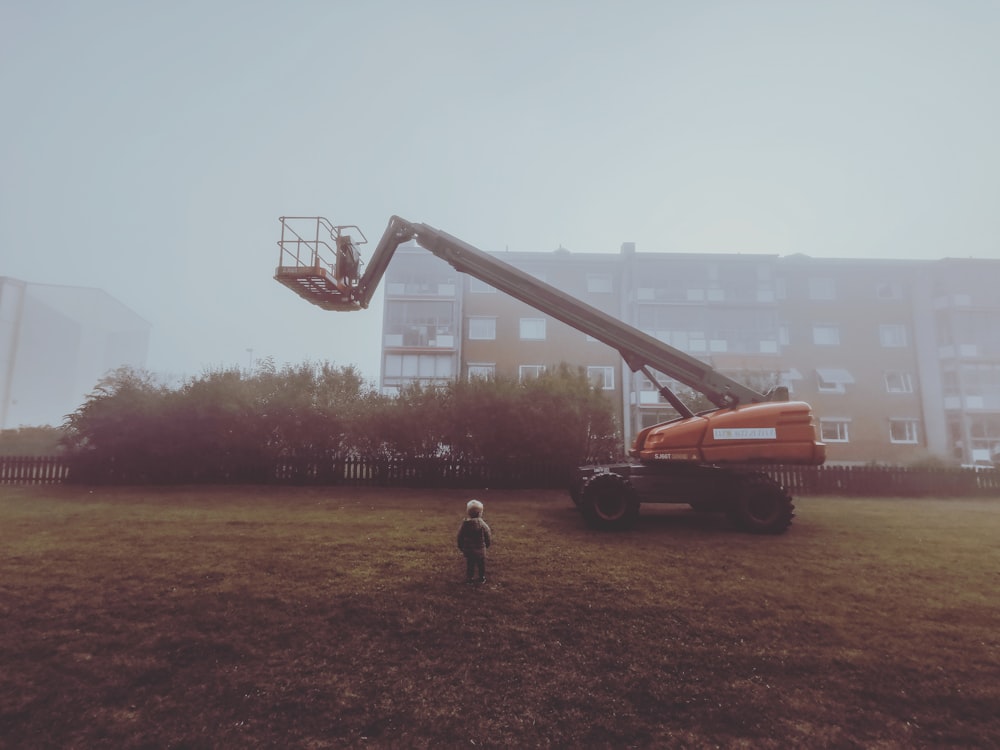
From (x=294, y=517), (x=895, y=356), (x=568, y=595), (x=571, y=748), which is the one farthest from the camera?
(x=895, y=356)

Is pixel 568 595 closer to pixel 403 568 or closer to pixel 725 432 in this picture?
pixel 403 568

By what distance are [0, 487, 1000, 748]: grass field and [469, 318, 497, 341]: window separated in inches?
1177

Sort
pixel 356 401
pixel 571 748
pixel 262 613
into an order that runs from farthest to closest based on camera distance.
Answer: pixel 356 401 < pixel 262 613 < pixel 571 748

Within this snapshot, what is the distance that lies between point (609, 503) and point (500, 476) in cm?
724

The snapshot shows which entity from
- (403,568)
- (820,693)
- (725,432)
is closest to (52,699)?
(403,568)

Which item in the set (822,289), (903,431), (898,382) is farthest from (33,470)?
(898,382)

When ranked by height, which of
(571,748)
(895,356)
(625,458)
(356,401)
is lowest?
(571,748)

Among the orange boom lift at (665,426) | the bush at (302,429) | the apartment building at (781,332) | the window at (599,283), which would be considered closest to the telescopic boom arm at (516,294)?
the orange boom lift at (665,426)

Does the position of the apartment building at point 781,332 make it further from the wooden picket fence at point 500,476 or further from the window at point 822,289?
the wooden picket fence at point 500,476

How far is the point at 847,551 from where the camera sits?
873 centimetres

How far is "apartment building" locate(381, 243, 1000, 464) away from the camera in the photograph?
1361 inches

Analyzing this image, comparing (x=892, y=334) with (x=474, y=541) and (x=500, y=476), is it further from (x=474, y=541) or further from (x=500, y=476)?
(x=474, y=541)

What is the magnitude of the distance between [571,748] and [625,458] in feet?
47.9

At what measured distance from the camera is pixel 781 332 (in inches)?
1485
